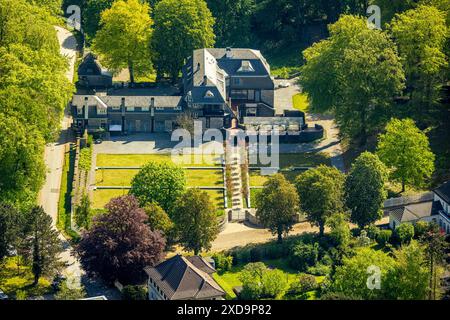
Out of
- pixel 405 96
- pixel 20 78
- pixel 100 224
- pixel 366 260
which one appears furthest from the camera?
pixel 405 96

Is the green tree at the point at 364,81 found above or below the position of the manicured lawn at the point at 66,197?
above

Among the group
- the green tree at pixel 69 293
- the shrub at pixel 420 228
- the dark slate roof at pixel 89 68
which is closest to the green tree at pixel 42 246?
the green tree at pixel 69 293

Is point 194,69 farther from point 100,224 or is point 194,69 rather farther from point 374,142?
point 100,224

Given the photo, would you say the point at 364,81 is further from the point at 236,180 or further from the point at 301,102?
the point at 301,102

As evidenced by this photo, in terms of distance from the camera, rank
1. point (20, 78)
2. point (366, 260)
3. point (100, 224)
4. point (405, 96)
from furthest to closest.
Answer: point (405, 96) → point (20, 78) → point (100, 224) → point (366, 260)

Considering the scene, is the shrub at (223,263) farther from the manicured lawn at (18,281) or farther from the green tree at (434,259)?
the green tree at (434,259)

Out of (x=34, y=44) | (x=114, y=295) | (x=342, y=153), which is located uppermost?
(x=34, y=44)

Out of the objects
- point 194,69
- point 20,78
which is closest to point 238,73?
point 194,69
